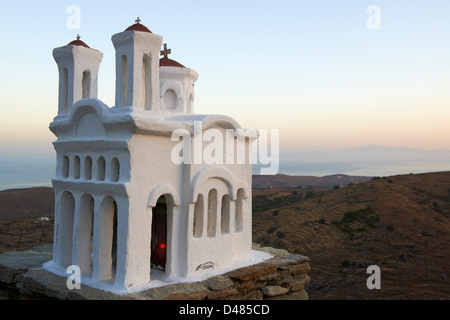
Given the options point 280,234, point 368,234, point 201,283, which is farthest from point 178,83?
point 368,234

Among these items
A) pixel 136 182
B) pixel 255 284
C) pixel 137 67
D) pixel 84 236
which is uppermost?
pixel 137 67

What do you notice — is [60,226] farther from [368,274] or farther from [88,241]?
[368,274]

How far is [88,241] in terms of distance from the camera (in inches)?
400

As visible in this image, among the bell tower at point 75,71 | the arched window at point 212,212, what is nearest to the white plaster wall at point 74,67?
the bell tower at point 75,71

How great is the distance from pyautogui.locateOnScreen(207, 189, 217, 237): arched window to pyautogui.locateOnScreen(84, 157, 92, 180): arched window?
3.03 m

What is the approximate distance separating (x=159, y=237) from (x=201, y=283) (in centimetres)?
194

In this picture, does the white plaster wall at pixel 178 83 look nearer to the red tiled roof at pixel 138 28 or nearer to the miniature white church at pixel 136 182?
the miniature white church at pixel 136 182

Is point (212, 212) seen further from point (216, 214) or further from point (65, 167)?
point (65, 167)

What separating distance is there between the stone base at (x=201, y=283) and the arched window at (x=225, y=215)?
1.19 m

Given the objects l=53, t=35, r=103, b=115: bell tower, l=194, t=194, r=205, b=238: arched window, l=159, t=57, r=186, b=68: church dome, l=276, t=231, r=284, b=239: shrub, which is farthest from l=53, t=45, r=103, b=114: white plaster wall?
l=276, t=231, r=284, b=239: shrub

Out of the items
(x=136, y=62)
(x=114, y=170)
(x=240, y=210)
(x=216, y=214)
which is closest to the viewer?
(x=136, y=62)

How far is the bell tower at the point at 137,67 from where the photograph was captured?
29.9 ft

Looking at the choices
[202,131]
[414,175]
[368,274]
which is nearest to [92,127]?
[202,131]

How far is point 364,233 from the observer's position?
2295cm
